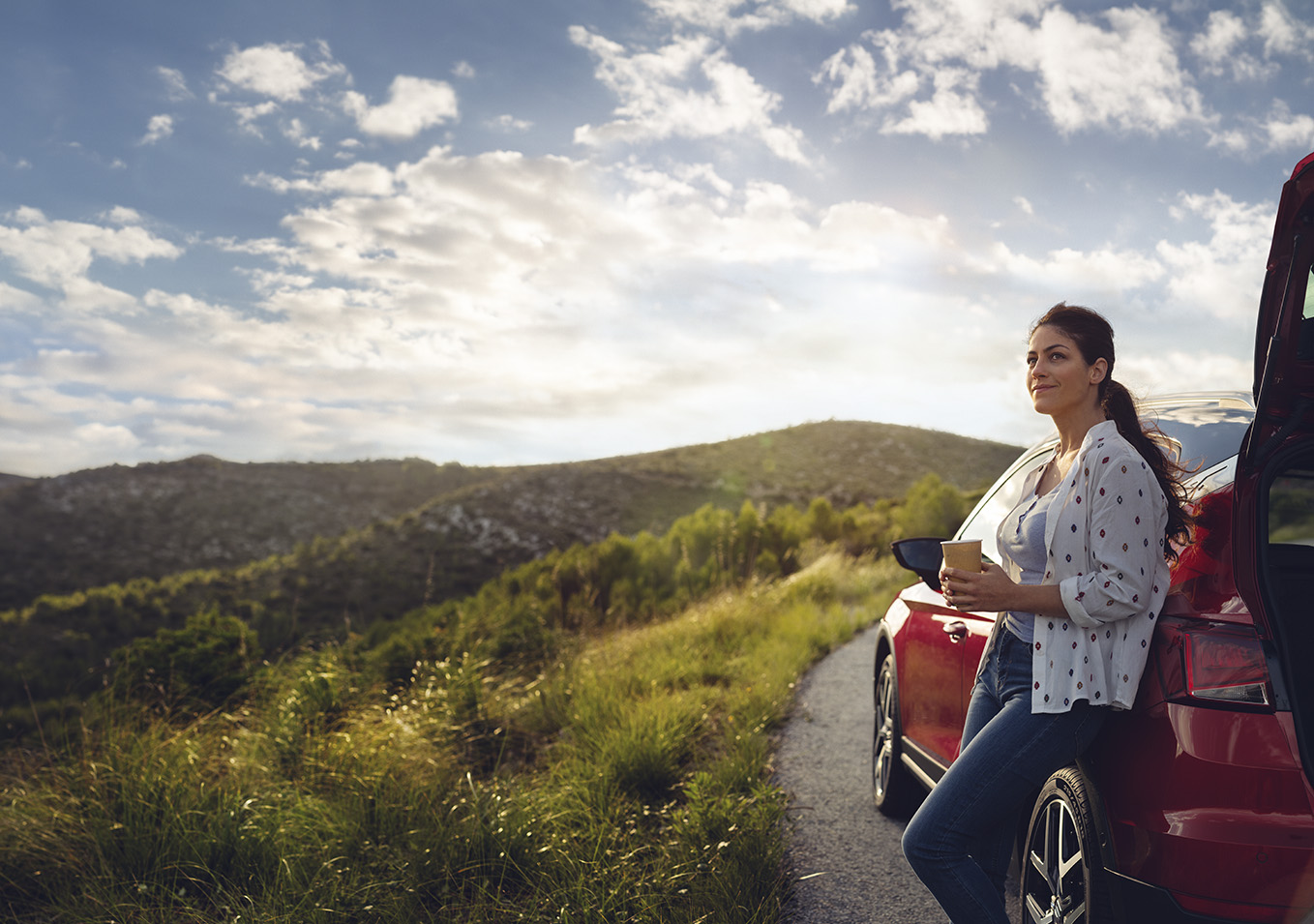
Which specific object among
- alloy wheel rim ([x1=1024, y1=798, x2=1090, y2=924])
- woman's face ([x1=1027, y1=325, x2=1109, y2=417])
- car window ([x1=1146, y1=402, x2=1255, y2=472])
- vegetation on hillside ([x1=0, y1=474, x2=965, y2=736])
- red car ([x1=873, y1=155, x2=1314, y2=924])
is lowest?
vegetation on hillside ([x1=0, y1=474, x2=965, y2=736])

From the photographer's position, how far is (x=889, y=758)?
3.99 meters

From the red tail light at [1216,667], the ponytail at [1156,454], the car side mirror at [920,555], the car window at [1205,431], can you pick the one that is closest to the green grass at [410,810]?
the car side mirror at [920,555]

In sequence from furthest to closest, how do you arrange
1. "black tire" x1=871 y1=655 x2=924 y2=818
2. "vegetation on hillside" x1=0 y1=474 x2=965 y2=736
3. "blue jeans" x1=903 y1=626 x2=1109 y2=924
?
"vegetation on hillside" x1=0 y1=474 x2=965 y2=736
"black tire" x1=871 y1=655 x2=924 y2=818
"blue jeans" x1=903 y1=626 x2=1109 y2=924

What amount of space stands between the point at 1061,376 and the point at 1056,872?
4.31ft

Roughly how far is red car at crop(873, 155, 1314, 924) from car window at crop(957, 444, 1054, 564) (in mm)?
715

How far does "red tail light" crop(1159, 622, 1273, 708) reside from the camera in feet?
5.84

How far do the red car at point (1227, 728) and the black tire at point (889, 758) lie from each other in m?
1.50

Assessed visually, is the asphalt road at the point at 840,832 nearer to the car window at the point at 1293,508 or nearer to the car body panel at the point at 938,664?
the car body panel at the point at 938,664

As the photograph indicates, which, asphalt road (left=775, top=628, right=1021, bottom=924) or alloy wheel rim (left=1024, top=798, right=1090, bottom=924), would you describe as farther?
asphalt road (left=775, top=628, right=1021, bottom=924)

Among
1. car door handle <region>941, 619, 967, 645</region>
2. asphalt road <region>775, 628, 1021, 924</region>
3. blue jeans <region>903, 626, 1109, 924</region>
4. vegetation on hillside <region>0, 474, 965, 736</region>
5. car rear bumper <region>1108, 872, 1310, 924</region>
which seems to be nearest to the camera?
car rear bumper <region>1108, 872, 1310, 924</region>

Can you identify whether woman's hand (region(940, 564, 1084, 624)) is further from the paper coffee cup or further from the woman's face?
the woman's face

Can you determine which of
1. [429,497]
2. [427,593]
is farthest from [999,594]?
[429,497]

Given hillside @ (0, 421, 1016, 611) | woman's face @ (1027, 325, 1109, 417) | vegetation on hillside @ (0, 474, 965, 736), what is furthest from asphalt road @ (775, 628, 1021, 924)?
hillside @ (0, 421, 1016, 611)

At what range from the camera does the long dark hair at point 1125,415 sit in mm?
2014
